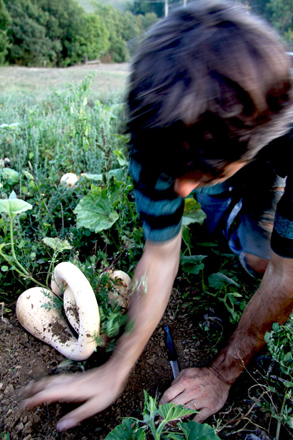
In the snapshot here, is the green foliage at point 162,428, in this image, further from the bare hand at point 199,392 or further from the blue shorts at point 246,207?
the blue shorts at point 246,207

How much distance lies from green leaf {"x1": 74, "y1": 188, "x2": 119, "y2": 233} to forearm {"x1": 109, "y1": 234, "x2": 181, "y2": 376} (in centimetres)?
54

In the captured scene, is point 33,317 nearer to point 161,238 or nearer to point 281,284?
point 161,238

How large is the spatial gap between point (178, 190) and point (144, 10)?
4924 centimetres

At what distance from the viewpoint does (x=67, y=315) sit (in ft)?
4.52

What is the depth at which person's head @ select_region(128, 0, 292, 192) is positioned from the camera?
0.83m

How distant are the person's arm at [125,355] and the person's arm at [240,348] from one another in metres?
0.29

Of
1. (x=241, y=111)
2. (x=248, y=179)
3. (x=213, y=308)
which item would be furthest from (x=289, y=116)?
(x=213, y=308)

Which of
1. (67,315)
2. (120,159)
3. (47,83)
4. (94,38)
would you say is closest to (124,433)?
(67,315)

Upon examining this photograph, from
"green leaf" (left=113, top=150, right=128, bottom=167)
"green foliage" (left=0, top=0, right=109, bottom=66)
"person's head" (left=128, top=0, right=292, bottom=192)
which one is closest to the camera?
"person's head" (left=128, top=0, right=292, bottom=192)

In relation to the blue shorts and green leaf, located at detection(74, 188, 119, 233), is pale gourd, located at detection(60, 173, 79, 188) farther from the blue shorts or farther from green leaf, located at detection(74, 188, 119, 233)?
the blue shorts

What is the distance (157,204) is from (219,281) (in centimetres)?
73

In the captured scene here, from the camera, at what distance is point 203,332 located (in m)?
1.63

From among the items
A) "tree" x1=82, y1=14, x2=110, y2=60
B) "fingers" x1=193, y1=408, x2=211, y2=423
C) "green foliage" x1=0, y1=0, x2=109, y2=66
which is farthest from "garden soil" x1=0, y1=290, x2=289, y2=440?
"tree" x1=82, y1=14, x2=110, y2=60

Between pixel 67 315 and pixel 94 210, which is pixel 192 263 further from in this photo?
pixel 67 315
